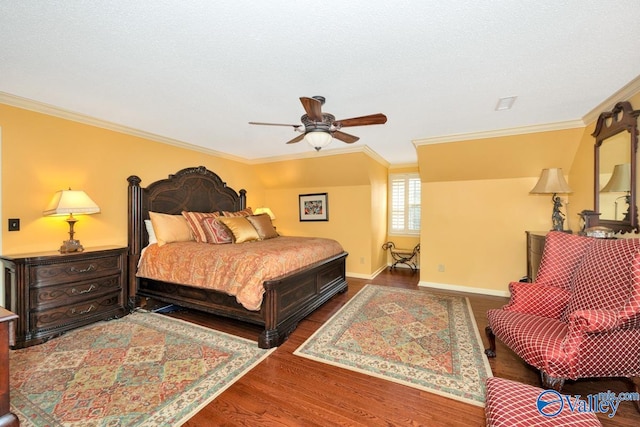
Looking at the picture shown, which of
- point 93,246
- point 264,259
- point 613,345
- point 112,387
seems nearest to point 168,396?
point 112,387

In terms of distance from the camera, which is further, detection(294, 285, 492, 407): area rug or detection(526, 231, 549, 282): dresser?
detection(526, 231, 549, 282): dresser

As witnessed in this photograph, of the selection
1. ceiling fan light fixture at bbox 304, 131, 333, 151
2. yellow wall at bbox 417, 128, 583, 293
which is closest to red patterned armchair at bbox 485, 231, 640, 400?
yellow wall at bbox 417, 128, 583, 293

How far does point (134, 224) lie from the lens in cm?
362

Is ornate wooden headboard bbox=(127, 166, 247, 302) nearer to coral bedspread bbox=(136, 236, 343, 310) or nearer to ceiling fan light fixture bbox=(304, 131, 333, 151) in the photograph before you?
coral bedspread bbox=(136, 236, 343, 310)

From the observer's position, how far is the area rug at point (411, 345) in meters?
2.04

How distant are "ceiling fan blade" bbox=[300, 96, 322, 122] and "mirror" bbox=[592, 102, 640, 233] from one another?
9.08 feet

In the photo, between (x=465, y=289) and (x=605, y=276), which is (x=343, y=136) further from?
(x=465, y=289)

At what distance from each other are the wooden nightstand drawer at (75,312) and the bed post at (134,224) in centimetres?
39

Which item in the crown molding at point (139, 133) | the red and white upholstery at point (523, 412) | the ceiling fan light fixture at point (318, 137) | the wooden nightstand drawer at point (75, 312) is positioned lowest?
the wooden nightstand drawer at point (75, 312)

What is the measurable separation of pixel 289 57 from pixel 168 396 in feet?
8.34

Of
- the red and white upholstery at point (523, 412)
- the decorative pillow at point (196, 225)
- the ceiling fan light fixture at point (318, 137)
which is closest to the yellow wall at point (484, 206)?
the ceiling fan light fixture at point (318, 137)

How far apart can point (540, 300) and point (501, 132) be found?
2.32 metres

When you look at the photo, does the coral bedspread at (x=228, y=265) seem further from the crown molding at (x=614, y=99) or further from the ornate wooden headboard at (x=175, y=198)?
the crown molding at (x=614, y=99)

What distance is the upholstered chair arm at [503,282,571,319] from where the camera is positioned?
7.10 ft
